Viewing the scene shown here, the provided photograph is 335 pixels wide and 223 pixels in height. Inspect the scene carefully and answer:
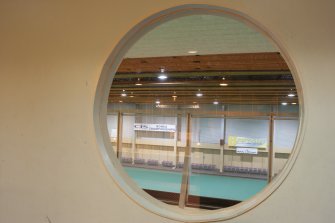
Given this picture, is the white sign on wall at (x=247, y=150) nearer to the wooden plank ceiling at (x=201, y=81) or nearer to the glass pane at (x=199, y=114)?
the glass pane at (x=199, y=114)

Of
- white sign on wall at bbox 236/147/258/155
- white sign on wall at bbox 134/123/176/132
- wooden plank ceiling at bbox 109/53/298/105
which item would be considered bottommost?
white sign on wall at bbox 236/147/258/155

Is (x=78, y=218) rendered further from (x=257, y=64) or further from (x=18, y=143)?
(x=257, y=64)

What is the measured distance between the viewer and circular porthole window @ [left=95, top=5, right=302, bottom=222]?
144 centimetres

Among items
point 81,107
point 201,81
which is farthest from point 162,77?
point 81,107

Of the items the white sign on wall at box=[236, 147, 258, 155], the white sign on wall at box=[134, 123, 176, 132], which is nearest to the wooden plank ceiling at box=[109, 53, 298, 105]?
the white sign on wall at box=[134, 123, 176, 132]

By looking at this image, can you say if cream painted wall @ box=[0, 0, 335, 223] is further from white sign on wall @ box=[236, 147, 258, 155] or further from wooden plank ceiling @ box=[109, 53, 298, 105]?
white sign on wall @ box=[236, 147, 258, 155]

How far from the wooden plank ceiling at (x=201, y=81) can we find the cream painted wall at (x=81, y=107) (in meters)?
0.96

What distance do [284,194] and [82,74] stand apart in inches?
44.8

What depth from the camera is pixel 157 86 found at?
124 inches

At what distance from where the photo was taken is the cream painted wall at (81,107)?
111 centimetres

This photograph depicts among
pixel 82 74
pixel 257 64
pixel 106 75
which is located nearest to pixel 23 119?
pixel 82 74

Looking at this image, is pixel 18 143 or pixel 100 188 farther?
pixel 18 143

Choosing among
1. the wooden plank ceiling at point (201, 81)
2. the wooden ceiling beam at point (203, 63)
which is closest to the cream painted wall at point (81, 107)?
the wooden plank ceiling at point (201, 81)

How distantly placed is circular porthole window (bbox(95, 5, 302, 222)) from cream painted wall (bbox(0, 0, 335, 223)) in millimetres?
67
